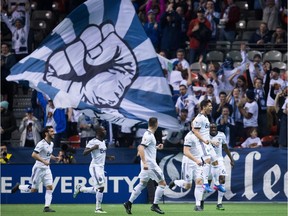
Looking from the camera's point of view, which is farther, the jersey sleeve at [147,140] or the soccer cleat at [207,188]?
the soccer cleat at [207,188]

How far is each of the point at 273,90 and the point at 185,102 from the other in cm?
260

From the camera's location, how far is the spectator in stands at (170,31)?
33469mm

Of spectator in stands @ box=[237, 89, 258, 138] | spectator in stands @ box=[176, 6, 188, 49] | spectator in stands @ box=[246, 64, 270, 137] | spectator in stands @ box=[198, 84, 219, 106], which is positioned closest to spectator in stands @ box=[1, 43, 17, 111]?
spectator in stands @ box=[176, 6, 188, 49]

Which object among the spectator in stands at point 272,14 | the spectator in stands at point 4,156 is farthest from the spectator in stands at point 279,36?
the spectator in stands at point 4,156

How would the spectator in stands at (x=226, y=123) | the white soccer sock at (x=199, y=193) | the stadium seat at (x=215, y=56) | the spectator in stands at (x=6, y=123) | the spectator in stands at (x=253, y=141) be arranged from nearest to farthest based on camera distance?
the white soccer sock at (x=199, y=193), the spectator in stands at (x=226, y=123), the spectator in stands at (x=253, y=141), the spectator in stands at (x=6, y=123), the stadium seat at (x=215, y=56)

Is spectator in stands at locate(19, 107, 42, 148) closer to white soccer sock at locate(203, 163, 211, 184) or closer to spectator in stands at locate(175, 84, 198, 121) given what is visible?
spectator in stands at locate(175, 84, 198, 121)

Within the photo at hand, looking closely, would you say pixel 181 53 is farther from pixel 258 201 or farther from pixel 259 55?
pixel 258 201

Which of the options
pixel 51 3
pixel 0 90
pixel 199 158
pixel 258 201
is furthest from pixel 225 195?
pixel 51 3

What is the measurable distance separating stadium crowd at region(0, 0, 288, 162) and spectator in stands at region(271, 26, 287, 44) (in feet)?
0.11

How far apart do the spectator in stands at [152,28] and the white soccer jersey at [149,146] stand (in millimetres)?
10283

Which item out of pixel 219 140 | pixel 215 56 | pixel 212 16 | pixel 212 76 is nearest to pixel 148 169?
pixel 219 140

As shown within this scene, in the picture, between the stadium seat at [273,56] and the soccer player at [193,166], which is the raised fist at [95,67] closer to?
the soccer player at [193,166]

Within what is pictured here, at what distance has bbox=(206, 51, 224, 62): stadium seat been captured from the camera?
34094 millimetres

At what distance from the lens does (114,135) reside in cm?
3098
